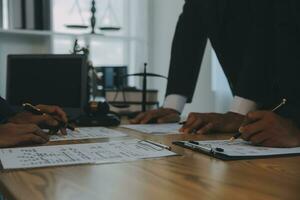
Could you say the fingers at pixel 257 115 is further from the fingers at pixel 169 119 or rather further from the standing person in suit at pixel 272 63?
the fingers at pixel 169 119

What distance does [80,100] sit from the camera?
1.76 metres

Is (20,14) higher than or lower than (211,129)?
higher

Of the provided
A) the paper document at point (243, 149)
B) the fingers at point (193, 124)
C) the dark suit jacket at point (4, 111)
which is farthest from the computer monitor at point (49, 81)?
the paper document at point (243, 149)

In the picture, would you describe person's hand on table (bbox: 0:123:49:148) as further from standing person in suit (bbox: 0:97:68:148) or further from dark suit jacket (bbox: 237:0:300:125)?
dark suit jacket (bbox: 237:0:300:125)

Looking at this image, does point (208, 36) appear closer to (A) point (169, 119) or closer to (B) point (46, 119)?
(A) point (169, 119)

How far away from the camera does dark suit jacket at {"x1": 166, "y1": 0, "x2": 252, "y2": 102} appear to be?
A: 4.98 feet

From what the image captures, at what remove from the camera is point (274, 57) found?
4.38 ft

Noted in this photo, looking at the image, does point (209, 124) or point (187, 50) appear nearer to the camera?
point (209, 124)

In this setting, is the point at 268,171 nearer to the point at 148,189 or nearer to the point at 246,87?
the point at 148,189

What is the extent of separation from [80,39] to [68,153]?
7.53 ft

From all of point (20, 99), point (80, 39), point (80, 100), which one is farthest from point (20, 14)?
point (80, 100)

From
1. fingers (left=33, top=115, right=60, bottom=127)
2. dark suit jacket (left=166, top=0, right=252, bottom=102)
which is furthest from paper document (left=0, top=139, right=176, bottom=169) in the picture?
dark suit jacket (left=166, top=0, right=252, bottom=102)

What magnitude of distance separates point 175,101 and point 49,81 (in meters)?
0.52

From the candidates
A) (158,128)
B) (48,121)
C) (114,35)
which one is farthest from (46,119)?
(114,35)
